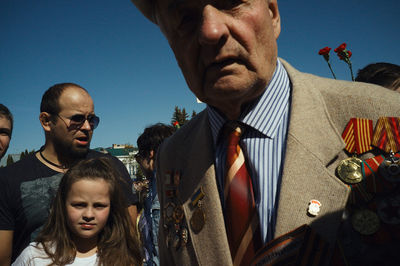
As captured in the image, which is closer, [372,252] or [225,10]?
[372,252]

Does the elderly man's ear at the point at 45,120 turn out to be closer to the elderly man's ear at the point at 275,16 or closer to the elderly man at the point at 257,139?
the elderly man at the point at 257,139

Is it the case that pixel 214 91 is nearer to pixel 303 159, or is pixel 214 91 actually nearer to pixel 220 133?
pixel 220 133

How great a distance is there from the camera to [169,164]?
1.74 meters

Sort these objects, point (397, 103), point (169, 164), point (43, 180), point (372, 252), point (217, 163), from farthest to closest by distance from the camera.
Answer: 1. point (43, 180)
2. point (169, 164)
3. point (217, 163)
4. point (397, 103)
5. point (372, 252)

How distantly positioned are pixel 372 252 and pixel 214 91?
902mm

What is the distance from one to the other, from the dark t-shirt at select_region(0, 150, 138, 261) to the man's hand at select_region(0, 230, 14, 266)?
0.16ft

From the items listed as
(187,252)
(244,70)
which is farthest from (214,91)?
(187,252)

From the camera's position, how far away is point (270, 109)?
1.31m

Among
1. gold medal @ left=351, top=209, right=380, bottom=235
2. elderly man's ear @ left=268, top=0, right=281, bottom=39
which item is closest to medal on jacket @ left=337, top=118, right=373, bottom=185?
gold medal @ left=351, top=209, right=380, bottom=235

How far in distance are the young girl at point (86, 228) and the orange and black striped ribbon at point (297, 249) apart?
1702 millimetres

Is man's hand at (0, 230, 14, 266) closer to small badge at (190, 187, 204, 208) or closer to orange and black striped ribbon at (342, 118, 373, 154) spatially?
small badge at (190, 187, 204, 208)

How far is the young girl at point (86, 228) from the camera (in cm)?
218

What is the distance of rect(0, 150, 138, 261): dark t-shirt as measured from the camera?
7.47ft

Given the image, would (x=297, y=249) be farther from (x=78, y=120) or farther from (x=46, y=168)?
(x=78, y=120)
